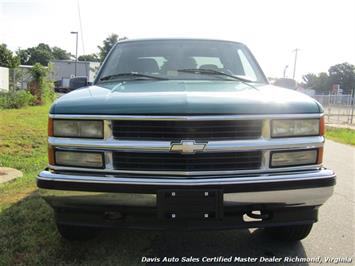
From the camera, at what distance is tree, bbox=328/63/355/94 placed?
93.5 meters

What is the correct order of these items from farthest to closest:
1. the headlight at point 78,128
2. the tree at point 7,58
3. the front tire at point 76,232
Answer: the tree at point 7,58, the front tire at point 76,232, the headlight at point 78,128

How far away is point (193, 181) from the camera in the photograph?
8.80 feet

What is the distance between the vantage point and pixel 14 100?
1491 centimetres

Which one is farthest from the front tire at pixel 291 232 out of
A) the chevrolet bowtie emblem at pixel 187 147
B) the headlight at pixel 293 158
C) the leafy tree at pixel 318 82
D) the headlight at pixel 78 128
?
the leafy tree at pixel 318 82

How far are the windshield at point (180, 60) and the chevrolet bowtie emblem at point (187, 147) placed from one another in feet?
4.08

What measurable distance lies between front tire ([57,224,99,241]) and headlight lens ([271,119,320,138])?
1.69m

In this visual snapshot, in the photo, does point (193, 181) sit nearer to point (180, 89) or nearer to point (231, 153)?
point (231, 153)

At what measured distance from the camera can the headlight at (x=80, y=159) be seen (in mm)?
2791

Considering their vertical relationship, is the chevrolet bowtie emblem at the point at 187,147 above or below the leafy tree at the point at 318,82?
above

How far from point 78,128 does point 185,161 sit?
77cm

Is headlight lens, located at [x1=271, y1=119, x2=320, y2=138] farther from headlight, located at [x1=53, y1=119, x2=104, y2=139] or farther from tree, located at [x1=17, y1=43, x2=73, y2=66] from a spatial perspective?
tree, located at [x1=17, y1=43, x2=73, y2=66]

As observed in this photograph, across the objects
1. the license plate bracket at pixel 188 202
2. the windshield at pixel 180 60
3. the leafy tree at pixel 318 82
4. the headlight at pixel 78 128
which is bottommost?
the leafy tree at pixel 318 82

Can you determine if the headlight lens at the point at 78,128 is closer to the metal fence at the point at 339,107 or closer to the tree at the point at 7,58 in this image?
the metal fence at the point at 339,107

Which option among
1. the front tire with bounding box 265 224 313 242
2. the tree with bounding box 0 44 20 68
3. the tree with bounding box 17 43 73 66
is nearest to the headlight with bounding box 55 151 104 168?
the front tire with bounding box 265 224 313 242
